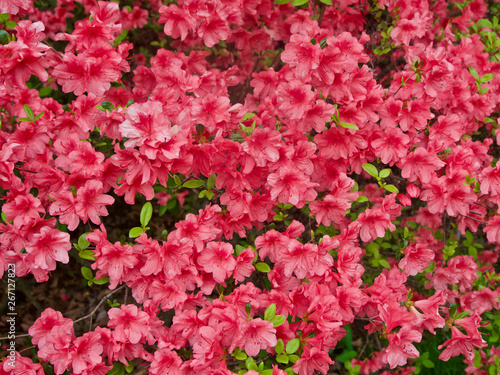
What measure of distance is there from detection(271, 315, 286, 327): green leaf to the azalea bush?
2 centimetres

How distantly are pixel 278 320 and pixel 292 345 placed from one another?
10 centimetres

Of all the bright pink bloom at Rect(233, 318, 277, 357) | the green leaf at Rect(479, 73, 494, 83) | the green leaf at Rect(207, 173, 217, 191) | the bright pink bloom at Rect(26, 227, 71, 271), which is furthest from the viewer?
the green leaf at Rect(479, 73, 494, 83)

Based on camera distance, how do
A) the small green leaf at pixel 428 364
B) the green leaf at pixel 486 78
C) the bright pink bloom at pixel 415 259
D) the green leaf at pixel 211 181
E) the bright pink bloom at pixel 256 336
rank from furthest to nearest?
the small green leaf at pixel 428 364
the green leaf at pixel 486 78
the bright pink bloom at pixel 415 259
the green leaf at pixel 211 181
the bright pink bloom at pixel 256 336

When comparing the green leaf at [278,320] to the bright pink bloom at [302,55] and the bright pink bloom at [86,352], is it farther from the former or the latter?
the bright pink bloom at [302,55]

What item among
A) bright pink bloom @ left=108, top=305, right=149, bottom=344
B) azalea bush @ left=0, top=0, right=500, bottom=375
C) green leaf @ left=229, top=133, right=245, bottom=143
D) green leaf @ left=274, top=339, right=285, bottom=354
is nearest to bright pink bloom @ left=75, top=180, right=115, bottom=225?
azalea bush @ left=0, top=0, right=500, bottom=375

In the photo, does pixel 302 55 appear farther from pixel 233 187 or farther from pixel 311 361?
pixel 311 361

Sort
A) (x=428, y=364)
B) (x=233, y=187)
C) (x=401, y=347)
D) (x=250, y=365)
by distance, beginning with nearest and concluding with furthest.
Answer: (x=250, y=365), (x=401, y=347), (x=233, y=187), (x=428, y=364)

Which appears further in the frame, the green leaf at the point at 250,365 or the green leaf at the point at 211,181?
the green leaf at the point at 211,181

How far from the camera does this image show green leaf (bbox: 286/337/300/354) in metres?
1.43

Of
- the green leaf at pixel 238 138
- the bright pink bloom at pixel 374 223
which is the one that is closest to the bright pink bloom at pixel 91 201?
the green leaf at pixel 238 138

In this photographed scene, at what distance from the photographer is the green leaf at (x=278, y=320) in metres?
1.44

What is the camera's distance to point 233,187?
1633 millimetres

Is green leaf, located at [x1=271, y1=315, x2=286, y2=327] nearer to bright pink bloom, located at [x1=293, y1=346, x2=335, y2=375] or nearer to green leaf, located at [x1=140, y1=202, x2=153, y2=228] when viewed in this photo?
bright pink bloom, located at [x1=293, y1=346, x2=335, y2=375]

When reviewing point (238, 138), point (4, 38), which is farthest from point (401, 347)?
point (4, 38)
